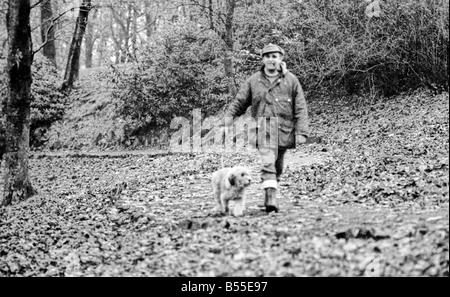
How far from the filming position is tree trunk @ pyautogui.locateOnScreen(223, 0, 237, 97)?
17094mm

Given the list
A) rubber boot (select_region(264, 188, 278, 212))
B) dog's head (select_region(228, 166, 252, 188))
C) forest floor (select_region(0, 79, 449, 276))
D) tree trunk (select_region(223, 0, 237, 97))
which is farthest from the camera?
tree trunk (select_region(223, 0, 237, 97))

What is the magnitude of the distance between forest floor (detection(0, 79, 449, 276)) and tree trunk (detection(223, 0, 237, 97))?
3562 mm

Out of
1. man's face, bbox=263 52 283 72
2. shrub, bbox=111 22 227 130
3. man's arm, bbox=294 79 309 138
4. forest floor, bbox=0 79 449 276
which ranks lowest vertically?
forest floor, bbox=0 79 449 276

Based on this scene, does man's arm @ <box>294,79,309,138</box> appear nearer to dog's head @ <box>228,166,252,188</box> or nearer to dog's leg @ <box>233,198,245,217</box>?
dog's head @ <box>228,166,252,188</box>

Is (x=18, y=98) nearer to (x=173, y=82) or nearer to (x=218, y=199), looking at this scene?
(x=218, y=199)

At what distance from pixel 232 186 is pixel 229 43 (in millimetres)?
11216

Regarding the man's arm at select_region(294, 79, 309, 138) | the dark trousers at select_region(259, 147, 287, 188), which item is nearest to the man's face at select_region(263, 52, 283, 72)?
the man's arm at select_region(294, 79, 309, 138)

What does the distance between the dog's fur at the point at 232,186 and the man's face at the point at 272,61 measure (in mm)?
1465

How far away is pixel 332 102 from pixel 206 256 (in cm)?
1400

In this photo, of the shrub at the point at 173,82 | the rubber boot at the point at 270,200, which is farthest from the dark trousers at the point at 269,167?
the shrub at the point at 173,82

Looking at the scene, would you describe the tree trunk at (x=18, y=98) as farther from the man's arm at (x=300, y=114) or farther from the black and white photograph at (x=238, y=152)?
the man's arm at (x=300, y=114)

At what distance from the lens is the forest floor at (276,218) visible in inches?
221

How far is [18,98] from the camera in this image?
12633 mm

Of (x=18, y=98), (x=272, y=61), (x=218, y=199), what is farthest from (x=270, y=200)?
(x=18, y=98)
